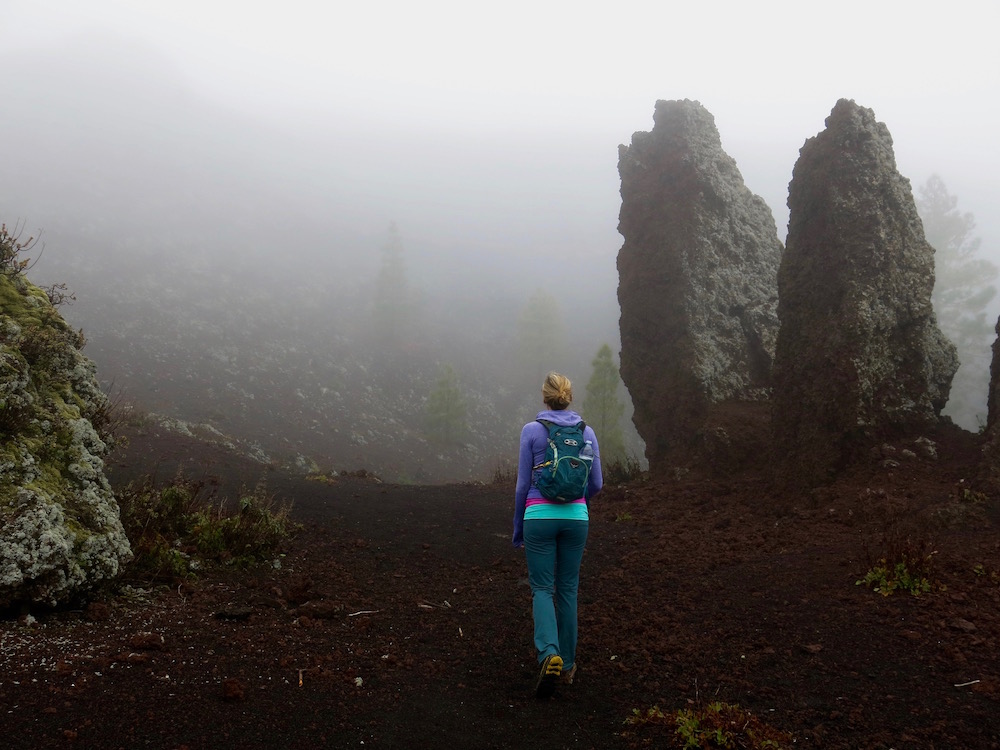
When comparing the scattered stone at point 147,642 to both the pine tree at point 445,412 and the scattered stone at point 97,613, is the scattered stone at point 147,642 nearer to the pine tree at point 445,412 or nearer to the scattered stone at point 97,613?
the scattered stone at point 97,613

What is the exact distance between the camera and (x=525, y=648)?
194 inches

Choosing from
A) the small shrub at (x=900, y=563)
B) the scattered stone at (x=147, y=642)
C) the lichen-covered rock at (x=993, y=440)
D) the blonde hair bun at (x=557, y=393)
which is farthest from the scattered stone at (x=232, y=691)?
the lichen-covered rock at (x=993, y=440)

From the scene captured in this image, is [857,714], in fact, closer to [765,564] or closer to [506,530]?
[765,564]

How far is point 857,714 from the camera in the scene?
3.54 m

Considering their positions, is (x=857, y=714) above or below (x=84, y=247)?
below

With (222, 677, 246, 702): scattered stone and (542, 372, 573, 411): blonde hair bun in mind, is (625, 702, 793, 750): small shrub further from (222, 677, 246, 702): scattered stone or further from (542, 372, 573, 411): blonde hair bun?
(222, 677, 246, 702): scattered stone

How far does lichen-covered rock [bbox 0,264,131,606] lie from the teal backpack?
3.22 m

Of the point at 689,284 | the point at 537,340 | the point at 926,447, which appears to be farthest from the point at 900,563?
the point at 537,340

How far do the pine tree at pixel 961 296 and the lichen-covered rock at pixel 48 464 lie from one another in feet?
123

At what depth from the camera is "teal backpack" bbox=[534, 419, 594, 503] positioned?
415cm

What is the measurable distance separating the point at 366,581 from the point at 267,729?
3.27 m

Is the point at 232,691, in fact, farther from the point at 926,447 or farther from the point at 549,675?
the point at 926,447

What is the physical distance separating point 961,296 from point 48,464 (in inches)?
1666

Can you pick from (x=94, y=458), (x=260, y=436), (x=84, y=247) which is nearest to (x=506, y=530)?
(x=94, y=458)
